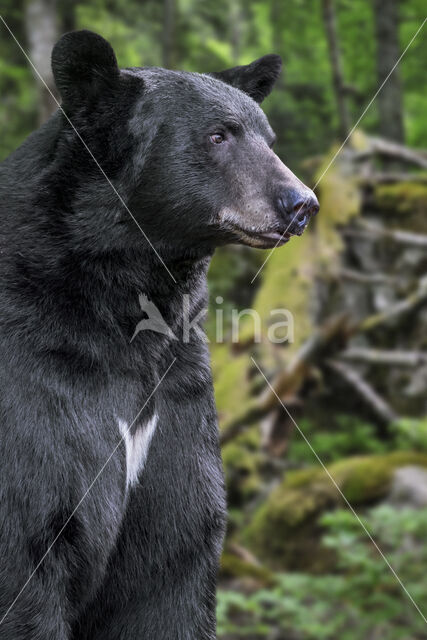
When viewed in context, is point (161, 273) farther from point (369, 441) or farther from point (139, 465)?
point (369, 441)

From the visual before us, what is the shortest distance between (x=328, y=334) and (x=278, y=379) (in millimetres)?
625

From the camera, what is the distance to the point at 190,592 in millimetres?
2586

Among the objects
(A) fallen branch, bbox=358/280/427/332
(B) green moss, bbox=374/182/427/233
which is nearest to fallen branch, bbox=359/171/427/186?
(B) green moss, bbox=374/182/427/233

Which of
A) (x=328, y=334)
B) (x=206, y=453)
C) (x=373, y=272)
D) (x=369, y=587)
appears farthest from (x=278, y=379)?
(x=206, y=453)

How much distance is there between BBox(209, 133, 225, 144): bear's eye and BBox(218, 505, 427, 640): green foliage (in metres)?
3.47

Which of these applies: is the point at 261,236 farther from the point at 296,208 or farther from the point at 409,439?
the point at 409,439

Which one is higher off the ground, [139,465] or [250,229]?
[250,229]

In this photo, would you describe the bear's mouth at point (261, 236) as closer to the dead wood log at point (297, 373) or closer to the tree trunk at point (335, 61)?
the dead wood log at point (297, 373)

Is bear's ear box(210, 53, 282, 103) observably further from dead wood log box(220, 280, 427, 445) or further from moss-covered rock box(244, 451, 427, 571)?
moss-covered rock box(244, 451, 427, 571)

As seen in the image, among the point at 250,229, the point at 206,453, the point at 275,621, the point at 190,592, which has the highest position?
the point at 250,229

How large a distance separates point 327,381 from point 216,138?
6.14 metres

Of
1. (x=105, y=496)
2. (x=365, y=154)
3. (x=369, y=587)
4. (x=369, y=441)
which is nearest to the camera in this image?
(x=105, y=496)

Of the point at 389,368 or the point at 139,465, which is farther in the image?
the point at 389,368

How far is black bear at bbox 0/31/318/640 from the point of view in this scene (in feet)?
7.63
